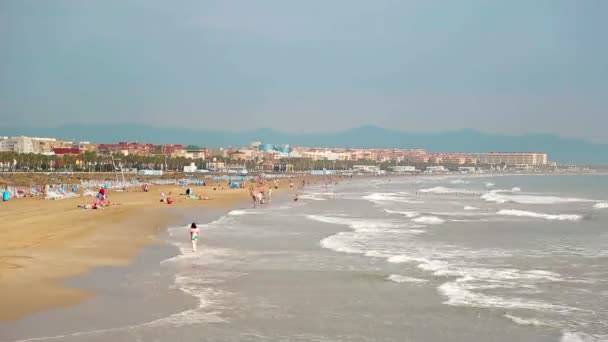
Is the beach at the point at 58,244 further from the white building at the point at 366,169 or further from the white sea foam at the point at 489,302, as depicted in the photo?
the white building at the point at 366,169

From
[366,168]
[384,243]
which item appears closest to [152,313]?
[384,243]

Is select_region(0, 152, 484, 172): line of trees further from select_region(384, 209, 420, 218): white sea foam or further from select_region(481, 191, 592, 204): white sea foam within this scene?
select_region(384, 209, 420, 218): white sea foam

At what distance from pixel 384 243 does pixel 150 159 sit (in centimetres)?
9622

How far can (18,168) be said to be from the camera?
282ft

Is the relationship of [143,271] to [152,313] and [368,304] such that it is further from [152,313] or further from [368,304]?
[368,304]

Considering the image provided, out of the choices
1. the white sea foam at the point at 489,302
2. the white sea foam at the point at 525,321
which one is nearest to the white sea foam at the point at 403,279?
the white sea foam at the point at 489,302

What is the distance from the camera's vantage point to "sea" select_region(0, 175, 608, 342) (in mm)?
8945

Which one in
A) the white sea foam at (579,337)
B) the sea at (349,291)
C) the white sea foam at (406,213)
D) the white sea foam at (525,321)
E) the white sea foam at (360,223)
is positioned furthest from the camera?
the white sea foam at (406,213)

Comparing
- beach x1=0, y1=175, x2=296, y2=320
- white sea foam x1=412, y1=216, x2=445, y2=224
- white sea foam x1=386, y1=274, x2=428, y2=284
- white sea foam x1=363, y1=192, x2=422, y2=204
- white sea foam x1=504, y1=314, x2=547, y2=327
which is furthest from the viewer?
white sea foam x1=363, y1=192, x2=422, y2=204

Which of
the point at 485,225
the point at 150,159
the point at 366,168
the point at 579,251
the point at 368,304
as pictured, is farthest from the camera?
the point at 366,168

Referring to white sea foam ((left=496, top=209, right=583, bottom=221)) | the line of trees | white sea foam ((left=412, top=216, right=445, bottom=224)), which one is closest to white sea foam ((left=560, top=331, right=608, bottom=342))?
white sea foam ((left=412, top=216, right=445, bottom=224))

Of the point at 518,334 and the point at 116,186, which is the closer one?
the point at 518,334

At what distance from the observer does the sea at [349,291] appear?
8.95m

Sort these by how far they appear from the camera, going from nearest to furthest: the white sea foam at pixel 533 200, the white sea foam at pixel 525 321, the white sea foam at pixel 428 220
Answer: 1. the white sea foam at pixel 525 321
2. the white sea foam at pixel 428 220
3. the white sea foam at pixel 533 200
